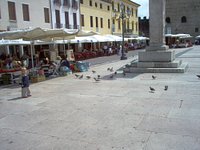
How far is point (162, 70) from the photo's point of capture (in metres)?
12.4

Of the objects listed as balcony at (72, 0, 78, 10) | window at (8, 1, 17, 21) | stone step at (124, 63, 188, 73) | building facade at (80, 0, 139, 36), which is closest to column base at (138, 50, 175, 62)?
stone step at (124, 63, 188, 73)

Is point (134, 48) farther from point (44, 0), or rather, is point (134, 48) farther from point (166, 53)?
point (166, 53)

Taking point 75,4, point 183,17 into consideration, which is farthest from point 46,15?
point 183,17

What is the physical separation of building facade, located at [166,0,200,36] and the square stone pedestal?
167ft

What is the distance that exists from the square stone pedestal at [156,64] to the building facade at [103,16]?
20851mm

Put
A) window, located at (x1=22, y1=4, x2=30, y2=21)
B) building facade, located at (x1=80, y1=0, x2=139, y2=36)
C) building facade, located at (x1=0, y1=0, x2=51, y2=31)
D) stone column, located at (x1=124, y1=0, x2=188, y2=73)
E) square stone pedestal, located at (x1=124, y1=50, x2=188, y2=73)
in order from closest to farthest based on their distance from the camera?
square stone pedestal, located at (x1=124, y1=50, x2=188, y2=73), stone column, located at (x1=124, y1=0, x2=188, y2=73), building facade, located at (x1=0, y1=0, x2=51, y2=31), window, located at (x1=22, y1=4, x2=30, y2=21), building facade, located at (x1=80, y1=0, x2=139, y2=36)

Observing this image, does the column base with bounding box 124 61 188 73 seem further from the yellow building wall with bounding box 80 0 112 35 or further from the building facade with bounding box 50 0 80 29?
the yellow building wall with bounding box 80 0 112 35

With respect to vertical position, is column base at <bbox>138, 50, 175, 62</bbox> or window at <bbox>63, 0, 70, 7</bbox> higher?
window at <bbox>63, 0, 70, 7</bbox>

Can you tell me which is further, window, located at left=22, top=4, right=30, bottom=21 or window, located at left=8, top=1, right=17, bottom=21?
window, located at left=22, top=4, right=30, bottom=21

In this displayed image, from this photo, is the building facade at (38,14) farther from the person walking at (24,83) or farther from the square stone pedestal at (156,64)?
the person walking at (24,83)

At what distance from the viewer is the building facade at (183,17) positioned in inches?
2322

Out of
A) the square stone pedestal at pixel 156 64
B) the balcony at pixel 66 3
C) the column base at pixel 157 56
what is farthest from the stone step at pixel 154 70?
the balcony at pixel 66 3

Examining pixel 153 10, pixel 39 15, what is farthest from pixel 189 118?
pixel 39 15

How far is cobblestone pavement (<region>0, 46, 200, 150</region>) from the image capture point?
175 inches
